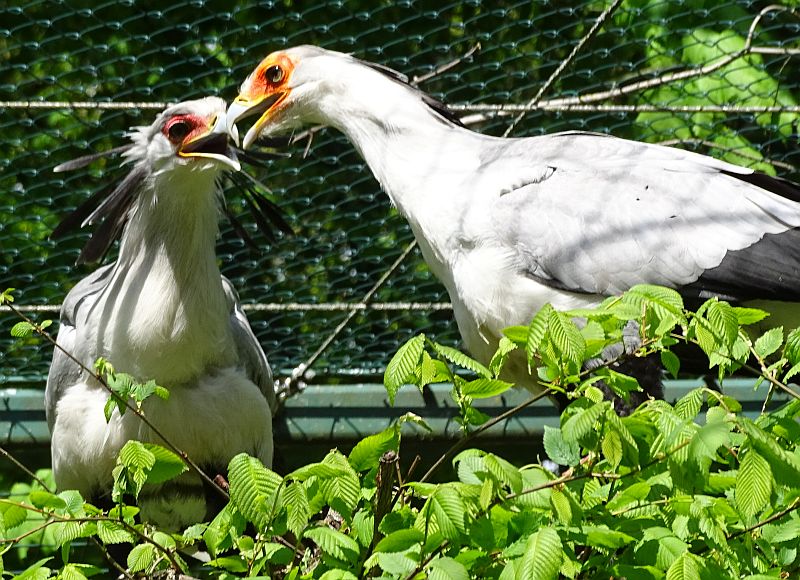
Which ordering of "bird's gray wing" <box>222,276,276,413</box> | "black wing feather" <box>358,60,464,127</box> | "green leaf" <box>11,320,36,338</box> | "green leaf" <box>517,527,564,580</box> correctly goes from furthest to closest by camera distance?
"bird's gray wing" <box>222,276,276,413</box> → "black wing feather" <box>358,60,464,127</box> → "green leaf" <box>11,320,36,338</box> → "green leaf" <box>517,527,564,580</box>

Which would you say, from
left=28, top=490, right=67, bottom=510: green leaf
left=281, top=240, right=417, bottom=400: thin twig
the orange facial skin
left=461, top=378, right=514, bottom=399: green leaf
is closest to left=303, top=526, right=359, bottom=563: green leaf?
left=461, top=378, right=514, bottom=399: green leaf

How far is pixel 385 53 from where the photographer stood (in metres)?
4.73

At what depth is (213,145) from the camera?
313cm

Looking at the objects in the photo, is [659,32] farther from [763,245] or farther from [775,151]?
[763,245]

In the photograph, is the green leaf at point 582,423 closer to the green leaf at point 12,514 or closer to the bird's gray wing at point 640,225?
the green leaf at point 12,514

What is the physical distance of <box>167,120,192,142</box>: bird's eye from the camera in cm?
312

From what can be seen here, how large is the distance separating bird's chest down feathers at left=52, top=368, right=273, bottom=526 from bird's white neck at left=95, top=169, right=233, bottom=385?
0.07 meters

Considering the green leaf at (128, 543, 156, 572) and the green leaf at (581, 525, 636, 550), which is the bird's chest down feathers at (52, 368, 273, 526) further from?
the green leaf at (581, 525, 636, 550)

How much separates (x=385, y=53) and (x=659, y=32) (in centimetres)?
103

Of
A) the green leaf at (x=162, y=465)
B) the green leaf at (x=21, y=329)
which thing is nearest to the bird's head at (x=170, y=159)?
the green leaf at (x=21, y=329)

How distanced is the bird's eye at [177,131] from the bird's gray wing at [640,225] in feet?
2.63

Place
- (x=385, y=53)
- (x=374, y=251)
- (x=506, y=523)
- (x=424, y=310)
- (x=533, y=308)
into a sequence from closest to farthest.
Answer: (x=506, y=523) < (x=533, y=308) < (x=424, y=310) < (x=374, y=251) < (x=385, y=53)

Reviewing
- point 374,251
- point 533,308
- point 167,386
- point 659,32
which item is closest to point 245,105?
point 167,386

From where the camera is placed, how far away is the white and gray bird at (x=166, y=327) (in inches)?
122
